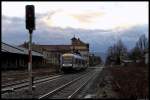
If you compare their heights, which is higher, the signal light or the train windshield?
the signal light

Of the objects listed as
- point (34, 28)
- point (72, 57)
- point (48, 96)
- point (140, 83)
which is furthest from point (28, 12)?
point (72, 57)

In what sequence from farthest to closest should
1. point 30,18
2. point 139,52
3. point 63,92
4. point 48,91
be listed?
1. point 139,52
2. point 48,91
3. point 63,92
4. point 30,18

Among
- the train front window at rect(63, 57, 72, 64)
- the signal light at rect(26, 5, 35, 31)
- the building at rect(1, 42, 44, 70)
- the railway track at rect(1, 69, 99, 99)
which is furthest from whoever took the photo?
the train front window at rect(63, 57, 72, 64)

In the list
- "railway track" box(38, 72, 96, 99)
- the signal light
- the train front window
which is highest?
the signal light

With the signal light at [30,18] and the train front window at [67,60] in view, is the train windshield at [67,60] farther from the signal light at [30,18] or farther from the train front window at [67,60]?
the signal light at [30,18]

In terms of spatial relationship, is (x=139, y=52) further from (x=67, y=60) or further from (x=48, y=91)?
(x=48, y=91)

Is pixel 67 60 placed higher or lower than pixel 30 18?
lower

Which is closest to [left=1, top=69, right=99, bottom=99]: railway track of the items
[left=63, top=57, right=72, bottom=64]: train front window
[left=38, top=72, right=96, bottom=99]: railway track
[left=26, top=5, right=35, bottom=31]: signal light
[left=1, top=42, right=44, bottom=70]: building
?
[left=38, top=72, right=96, bottom=99]: railway track

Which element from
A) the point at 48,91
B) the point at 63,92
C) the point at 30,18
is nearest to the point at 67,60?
the point at 48,91

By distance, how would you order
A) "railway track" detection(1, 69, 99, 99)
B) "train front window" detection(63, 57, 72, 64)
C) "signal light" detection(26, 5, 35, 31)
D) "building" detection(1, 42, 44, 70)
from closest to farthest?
"signal light" detection(26, 5, 35, 31) → "railway track" detection(1, 69, 99, 99) → "building" detection(1, 42, 44, 70) → "train front window" detection(63, 57, 72, 64)

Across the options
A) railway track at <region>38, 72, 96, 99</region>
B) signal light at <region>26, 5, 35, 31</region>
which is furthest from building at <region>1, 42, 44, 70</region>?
signal light at <region>26, 5, 35, 31</region>

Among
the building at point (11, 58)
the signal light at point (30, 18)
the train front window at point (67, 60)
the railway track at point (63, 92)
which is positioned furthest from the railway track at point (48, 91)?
the train front window at point (67, 60)

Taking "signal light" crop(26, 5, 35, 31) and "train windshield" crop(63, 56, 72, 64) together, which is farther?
"train windshield" crop(63, 56, 72, 64)

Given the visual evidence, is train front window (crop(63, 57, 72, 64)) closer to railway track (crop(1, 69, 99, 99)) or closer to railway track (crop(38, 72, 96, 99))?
railway track (crop(1, 69, 99, 99))
